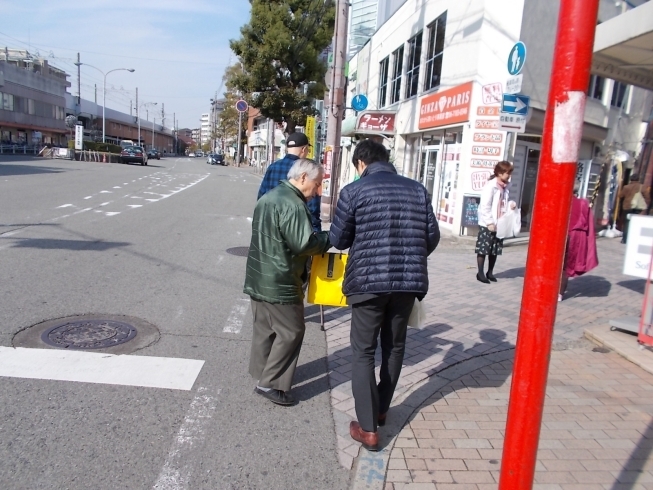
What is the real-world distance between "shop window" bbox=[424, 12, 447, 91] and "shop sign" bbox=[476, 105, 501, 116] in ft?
9.34

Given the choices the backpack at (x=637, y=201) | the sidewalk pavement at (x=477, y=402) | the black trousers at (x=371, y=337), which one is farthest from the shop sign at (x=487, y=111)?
the black trousers at (x=371, y=337)

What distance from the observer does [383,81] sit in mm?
20328

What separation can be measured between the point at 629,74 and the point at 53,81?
6715 cm

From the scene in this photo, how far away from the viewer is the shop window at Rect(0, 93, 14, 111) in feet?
164

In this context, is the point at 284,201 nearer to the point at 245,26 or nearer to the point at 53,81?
the point at 245,26

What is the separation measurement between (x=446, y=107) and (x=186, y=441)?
37.6 feet

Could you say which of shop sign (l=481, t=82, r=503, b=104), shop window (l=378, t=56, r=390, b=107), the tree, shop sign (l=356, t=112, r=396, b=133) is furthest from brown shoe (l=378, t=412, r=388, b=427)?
the tree

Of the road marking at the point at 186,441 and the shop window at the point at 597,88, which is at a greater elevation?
the shop window at the point at 597,88

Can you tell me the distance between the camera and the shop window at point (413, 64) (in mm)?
15930

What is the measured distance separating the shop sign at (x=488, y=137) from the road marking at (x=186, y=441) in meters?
9.41

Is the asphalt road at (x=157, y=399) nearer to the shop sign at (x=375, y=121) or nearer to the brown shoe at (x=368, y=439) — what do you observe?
the brown shoe at (x=368, y=439)

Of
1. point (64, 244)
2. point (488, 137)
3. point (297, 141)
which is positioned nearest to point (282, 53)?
point (488, 137)

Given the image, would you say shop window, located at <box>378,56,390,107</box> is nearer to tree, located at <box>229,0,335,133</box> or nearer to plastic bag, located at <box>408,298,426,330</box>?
tree, located at <box>229,0,335,133</box>

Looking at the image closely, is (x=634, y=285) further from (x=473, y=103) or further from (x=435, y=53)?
(x=435, y=53)
